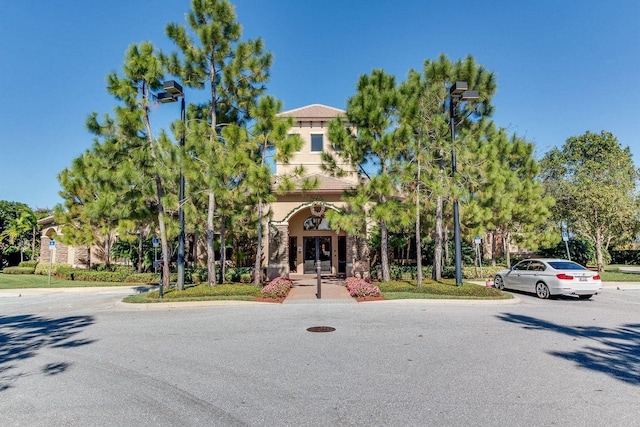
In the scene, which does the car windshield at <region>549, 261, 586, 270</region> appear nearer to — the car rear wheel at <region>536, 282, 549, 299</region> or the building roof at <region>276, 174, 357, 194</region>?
the car rear wheel at <region>536, 282, 549, 299</region>

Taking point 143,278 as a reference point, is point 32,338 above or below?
below

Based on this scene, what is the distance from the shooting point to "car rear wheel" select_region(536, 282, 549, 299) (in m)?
14.1

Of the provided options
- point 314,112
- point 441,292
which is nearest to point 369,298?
point 441,292

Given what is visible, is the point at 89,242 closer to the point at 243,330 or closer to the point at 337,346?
the point at 243,330

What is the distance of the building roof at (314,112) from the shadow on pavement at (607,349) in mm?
18754

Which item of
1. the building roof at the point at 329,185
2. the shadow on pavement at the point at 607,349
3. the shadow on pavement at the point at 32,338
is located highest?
the building roof at the point at 329,185

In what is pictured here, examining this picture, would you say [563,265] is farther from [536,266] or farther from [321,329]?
[321,329]

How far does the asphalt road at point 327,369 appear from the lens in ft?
14.5

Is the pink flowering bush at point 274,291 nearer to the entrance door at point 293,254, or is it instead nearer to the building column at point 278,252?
the building column at point 278,252

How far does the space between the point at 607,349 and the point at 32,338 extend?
11251 millimetres

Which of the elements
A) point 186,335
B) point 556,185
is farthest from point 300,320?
point 556,185

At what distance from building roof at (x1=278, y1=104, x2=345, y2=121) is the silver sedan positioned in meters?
14.5

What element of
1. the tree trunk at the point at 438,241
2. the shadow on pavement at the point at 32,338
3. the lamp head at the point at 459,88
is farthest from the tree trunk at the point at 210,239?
the lamp head at the point at 459,88

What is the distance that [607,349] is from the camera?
7.09 m
